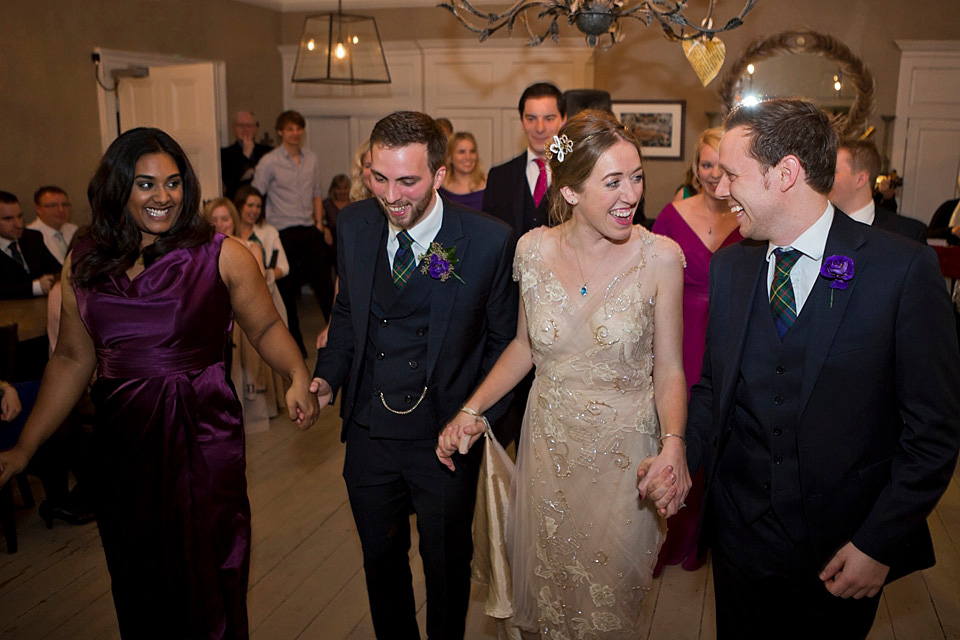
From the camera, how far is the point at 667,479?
6.34ft

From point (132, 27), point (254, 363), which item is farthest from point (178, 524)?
point (132, 27)

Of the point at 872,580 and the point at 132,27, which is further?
the point at 132,27

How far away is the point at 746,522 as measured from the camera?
187 cm

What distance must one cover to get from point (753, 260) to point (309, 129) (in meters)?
9.19

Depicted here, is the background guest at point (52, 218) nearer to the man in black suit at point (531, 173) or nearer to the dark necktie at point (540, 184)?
the man in black suit at point (531, 173)

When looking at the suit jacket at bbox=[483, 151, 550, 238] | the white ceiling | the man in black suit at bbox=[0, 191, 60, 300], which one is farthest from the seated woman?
the white ceiling

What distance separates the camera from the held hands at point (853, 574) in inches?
65.9

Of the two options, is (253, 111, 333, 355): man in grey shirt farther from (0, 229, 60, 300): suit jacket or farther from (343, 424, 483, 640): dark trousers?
(343, 424, 483, 640): dark trousers

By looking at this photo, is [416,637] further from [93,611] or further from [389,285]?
[93,611]

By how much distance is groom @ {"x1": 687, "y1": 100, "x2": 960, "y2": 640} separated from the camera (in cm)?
164

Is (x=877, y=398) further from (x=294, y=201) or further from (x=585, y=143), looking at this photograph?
(x=294, y=201)

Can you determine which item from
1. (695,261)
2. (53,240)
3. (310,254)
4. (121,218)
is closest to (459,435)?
(121,218)

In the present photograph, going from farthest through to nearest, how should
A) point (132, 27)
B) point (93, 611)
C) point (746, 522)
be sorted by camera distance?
1. point (132, 27)
2. point (93, 611)
3. point (746, 522)

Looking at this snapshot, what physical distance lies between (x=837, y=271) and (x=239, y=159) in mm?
7926
